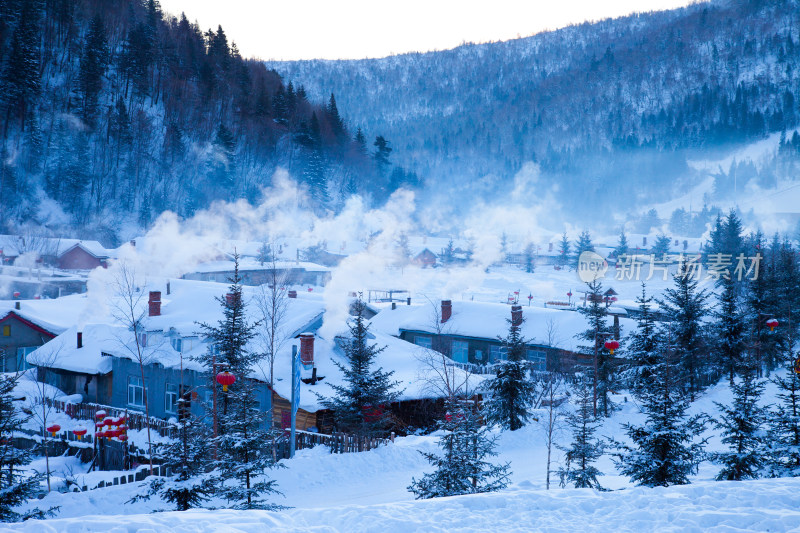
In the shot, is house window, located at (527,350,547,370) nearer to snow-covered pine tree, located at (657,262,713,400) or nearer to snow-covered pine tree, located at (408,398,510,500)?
snow-covered pine tree, located at (657,262,713,400)

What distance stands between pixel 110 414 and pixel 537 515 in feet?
76.0

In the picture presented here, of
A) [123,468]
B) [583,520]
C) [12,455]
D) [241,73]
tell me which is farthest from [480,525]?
[241,73]

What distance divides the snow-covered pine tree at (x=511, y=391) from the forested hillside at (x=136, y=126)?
65.8 metres

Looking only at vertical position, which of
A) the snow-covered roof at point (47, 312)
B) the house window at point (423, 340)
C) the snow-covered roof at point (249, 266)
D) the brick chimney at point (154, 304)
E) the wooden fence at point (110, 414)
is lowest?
the wooden fence at point (110, 414)

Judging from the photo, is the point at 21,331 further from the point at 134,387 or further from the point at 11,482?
the point at 11,482

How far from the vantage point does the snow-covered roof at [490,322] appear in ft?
112

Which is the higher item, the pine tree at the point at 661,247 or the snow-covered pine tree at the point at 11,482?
the pine tree at the point at 661,247

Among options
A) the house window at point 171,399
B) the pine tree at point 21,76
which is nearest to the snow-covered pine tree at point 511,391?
the house window at point 171,399

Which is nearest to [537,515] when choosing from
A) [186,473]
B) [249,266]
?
[186,473]

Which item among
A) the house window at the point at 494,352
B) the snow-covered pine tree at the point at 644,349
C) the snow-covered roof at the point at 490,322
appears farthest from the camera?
the house window at the point at 494,352

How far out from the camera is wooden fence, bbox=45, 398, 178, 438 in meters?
23.4

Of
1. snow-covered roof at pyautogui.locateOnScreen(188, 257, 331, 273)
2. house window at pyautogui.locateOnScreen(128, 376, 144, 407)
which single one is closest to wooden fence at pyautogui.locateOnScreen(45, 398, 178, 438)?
house window at pyautogui.locateOnScreen(128, 376, 144, 407)

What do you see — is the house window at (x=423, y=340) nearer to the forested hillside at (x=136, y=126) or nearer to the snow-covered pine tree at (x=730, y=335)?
the snow-covered pine tree at (x=730, y=335)

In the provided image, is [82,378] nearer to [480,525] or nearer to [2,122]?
[480,525]
